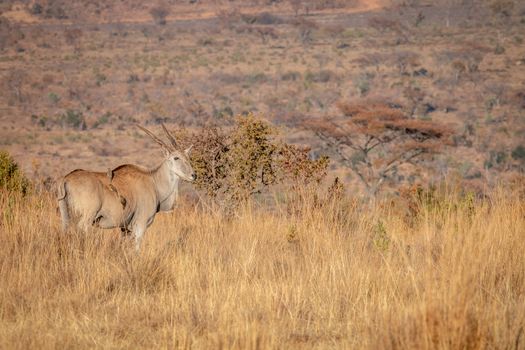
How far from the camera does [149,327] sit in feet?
18.0

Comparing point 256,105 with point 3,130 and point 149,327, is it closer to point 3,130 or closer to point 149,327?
point 3,130

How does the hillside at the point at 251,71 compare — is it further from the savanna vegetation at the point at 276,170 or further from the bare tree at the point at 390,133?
the bare tree at the point at 390,133

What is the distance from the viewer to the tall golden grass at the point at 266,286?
4.86 m

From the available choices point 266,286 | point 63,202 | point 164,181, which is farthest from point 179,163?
point 266,286

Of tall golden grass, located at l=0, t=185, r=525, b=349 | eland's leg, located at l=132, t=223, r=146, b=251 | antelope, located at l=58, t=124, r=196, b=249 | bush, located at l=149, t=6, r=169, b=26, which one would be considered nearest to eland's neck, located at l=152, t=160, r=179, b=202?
antelope, located at l=58, t=124, r=196, b=249

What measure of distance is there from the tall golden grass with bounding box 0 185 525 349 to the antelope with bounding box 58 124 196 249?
174 mm

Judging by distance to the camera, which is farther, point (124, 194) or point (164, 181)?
point (164, 181)

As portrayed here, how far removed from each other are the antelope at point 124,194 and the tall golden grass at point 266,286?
0.57 feet

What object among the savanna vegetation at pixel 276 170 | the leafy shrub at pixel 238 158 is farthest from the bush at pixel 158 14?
the leafy shrub at pixel 238 158

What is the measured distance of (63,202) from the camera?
753 centimetres

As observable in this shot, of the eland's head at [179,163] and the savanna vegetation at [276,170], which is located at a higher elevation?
the eland's head at [179,163]

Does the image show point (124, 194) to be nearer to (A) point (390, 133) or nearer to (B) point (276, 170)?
(B) point (276, 170)

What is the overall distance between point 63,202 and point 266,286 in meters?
2.31

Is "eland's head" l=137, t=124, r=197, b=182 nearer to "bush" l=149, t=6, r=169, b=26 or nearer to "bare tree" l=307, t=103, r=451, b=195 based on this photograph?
"bare tree" l=307, t=103, r=451, b=195
